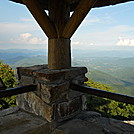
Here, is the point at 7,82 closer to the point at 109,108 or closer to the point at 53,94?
the point at 53,94

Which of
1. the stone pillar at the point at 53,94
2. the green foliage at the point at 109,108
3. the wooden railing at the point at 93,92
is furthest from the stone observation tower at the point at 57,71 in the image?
the green foliage at the point at 109,108

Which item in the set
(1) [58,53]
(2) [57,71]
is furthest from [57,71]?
(1) [58,53]

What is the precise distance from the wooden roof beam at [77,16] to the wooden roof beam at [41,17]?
188mm

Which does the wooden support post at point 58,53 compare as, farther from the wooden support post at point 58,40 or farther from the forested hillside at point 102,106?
the forested hillside at point 102,106

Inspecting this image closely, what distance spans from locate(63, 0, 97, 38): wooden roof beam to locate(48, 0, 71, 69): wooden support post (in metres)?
0.10

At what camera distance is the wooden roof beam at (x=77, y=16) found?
1.63 m

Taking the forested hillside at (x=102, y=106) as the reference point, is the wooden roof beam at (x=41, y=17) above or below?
above

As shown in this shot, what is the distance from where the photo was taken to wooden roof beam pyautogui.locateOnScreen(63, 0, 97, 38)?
163 centimetres

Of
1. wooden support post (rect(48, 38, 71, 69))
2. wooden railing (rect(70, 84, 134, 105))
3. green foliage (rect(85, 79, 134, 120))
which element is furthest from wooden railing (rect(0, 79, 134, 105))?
green foliage (rect(85, 79, 134, 120))

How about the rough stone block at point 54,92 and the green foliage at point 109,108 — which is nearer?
the rough stone block at point 54,92

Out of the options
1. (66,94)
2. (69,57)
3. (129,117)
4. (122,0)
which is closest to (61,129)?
(66,94)

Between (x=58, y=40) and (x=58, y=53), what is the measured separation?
183mm

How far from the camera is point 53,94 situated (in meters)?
1.71

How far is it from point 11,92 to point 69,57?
3.12 ft
